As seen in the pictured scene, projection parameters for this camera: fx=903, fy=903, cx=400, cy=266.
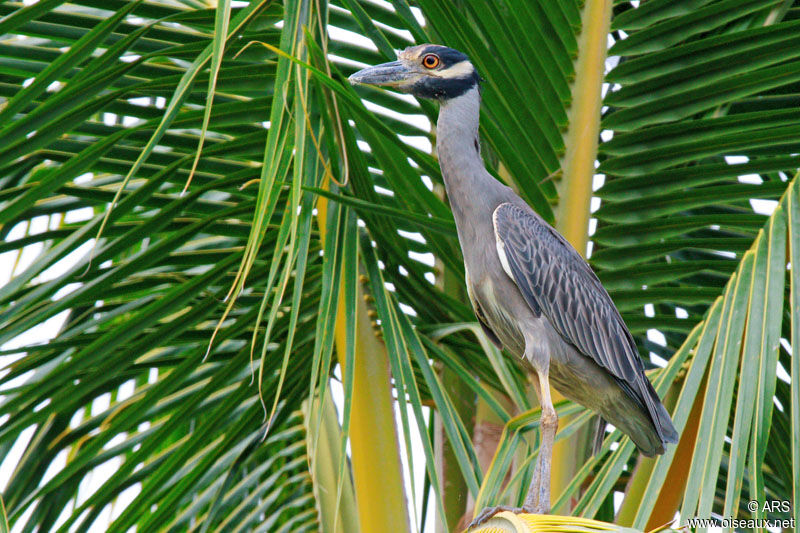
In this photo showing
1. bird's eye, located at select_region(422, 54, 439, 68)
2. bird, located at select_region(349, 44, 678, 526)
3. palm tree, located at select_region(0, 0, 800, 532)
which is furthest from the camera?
bird's eye, located at select_region(422, 54, 439, 68)

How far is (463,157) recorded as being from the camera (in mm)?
2498

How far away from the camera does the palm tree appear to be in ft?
6.61

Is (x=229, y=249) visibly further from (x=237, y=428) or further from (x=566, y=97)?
(x=566, y=97)

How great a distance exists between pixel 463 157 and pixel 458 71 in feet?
0.84

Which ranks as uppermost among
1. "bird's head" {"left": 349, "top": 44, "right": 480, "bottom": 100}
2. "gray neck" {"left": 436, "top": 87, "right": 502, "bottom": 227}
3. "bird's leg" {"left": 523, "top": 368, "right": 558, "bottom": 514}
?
"bird's head" {"left": 349, "top": 44, "right": 480, "bottom": 100}

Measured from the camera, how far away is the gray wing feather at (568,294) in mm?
2391

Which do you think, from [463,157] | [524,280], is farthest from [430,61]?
[524,280]

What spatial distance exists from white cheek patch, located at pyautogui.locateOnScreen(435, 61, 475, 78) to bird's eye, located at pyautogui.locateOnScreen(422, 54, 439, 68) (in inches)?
1.3

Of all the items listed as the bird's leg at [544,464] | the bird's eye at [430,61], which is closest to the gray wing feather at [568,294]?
the bird's leg at [544,464]

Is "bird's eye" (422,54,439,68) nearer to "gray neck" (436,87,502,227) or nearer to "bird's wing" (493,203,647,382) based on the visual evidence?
"gray neck" (436,87,502,227)

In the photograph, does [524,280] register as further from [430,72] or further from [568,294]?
[430,72]

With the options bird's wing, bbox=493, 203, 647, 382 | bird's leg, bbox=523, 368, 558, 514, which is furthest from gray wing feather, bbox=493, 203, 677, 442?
bird's leg, bbox=523, 368, 558, 514

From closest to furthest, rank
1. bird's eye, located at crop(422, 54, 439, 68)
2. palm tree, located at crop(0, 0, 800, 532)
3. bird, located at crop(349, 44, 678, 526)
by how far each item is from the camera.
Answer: palm tree, located at crop(0, 0, 800, 532), bird, located at crop(349, 44, 678, 526), bird's eye, located at crop(422, 54, 439, 68)

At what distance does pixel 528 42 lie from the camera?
2385 millimetres
